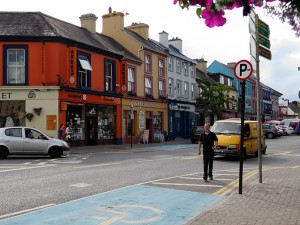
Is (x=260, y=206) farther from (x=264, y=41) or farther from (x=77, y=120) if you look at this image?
(x=77, y=120)

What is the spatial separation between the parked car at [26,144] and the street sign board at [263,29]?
13064 millimetres

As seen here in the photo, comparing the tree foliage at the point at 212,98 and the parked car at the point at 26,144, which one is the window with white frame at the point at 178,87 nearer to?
the tree foliage at the point at 212,98

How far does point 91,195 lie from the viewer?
9.23 m

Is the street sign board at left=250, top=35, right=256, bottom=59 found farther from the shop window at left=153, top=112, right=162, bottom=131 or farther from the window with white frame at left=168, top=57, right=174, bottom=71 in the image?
the window with white frame at left=168, top=57, right=174, bottom=71

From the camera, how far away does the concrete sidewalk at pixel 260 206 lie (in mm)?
6316

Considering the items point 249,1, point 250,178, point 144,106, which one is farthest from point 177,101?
point 249,1

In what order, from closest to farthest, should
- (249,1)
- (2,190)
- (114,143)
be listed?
1. (249,1)
2. (2,190)
3. (114,143)

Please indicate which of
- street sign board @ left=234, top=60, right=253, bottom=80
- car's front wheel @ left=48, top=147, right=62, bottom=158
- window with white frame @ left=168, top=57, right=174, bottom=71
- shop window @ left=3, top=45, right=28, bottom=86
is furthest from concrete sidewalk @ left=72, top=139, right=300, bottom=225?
window with white frame @ left=168, top=57, right=174, bottom=71

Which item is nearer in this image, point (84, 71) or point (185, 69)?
point (84, 71)

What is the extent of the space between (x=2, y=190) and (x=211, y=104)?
129 ft

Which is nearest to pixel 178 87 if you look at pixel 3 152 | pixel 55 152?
pixel 55 152

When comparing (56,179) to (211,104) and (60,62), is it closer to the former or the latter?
(60,62)

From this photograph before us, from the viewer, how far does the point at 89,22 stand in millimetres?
36344

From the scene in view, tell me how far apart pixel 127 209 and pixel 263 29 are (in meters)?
5.70
